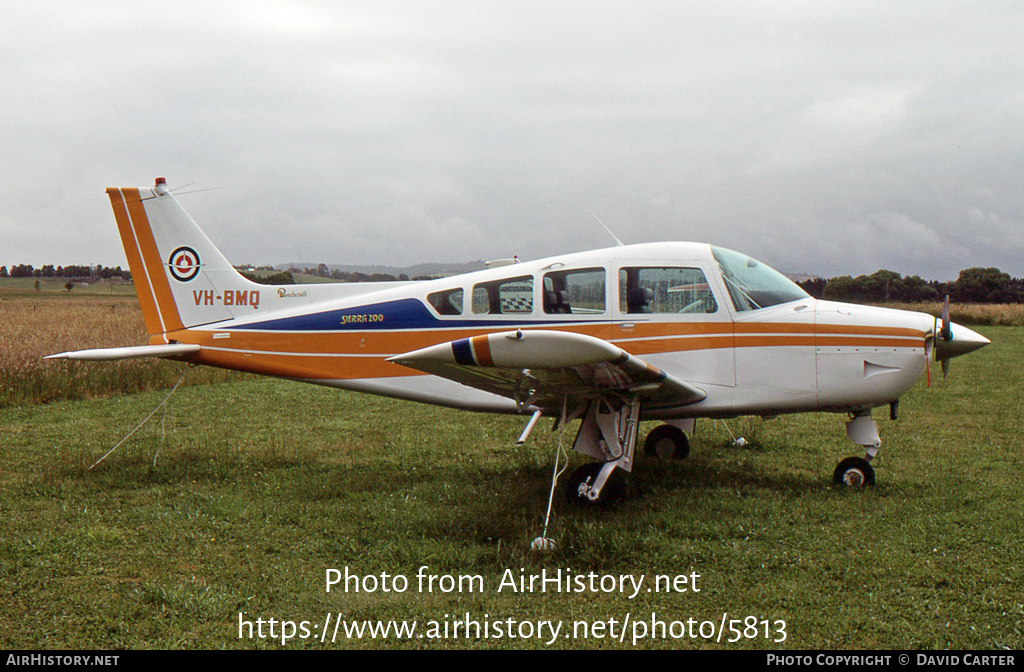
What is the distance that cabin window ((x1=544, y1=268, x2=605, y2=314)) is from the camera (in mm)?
6344

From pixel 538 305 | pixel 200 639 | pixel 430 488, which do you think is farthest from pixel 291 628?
pixel 538 305

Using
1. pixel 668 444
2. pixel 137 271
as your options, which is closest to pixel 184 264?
pixel 137 271

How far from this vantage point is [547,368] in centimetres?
461

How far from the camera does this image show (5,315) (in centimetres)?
1892

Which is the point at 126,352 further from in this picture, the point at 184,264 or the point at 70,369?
the point at 70,369

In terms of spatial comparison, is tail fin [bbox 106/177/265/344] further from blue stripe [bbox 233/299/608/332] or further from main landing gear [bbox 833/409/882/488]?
main landing gear [bbox 833/409/882/488]

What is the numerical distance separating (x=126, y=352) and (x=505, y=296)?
372cm

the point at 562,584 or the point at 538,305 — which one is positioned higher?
the point at 538,305

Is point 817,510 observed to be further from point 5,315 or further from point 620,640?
point 5,315

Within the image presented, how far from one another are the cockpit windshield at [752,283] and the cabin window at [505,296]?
181 cm

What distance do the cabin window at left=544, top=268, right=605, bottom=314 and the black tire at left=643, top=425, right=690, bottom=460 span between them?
2478mm

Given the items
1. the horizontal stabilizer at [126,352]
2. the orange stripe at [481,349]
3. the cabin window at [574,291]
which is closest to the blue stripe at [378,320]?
the cabin window at [574,291]

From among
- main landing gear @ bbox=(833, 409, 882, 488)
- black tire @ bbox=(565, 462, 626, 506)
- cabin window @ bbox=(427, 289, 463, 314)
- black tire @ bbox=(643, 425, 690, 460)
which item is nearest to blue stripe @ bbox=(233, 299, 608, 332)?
cabin window @ bbox=(427, 289, 463, 314)
